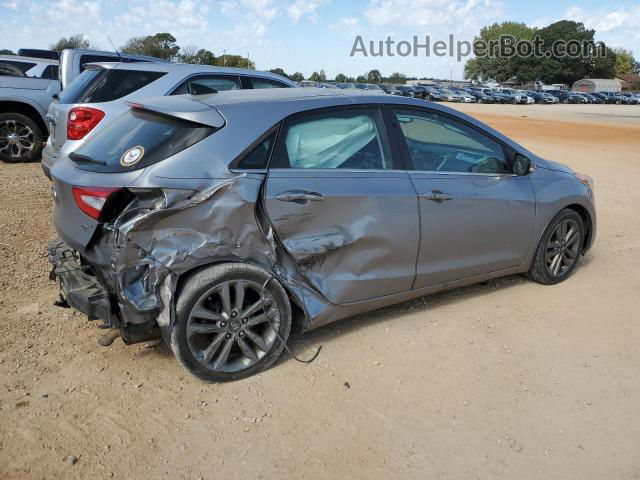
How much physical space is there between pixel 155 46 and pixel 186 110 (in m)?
61.8

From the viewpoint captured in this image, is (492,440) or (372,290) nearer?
(492,440)

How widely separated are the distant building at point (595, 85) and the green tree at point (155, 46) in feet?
223

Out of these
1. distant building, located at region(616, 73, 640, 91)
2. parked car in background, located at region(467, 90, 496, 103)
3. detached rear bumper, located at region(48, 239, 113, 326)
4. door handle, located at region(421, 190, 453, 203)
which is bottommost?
distant building, located at region(616, 73, 640, 91)

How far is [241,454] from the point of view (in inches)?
111

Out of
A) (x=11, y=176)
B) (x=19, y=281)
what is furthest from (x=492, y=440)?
Result: (x=11, y=176)

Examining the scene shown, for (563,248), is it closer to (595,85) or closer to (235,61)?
(235,61)

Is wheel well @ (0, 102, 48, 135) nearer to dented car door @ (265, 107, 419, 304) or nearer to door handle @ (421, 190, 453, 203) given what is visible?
dented car door @ (265, 107, 419, 304)

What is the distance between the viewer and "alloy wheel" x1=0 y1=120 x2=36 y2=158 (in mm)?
10117

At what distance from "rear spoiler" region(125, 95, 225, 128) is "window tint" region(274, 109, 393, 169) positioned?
43 cm

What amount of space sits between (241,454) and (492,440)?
4.13ft

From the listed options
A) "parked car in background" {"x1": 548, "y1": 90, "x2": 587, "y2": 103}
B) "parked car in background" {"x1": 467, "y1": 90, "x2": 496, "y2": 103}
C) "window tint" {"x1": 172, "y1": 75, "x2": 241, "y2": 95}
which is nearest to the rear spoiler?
"window tint" {"x1": 172, "y1": 75, "x2": 241, "y2": 95}

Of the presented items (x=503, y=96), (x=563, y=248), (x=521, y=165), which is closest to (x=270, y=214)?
(x=521, y=165)

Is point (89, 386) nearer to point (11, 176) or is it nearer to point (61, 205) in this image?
point (61, 205)

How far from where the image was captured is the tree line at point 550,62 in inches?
4003
